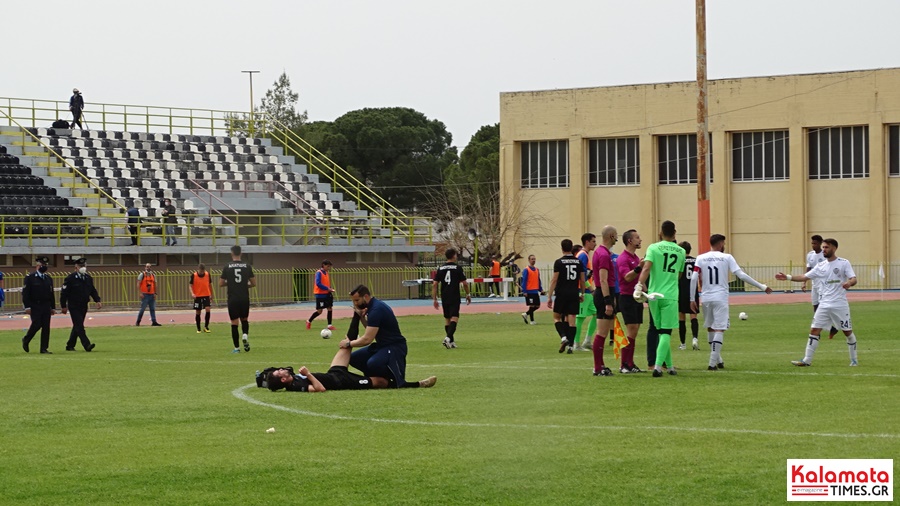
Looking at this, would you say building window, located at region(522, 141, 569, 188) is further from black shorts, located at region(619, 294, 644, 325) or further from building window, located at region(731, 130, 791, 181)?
black shorts, located at region(619, 294, 644, 325)

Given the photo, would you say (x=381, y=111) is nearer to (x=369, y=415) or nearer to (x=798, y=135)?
(x=798, y=135)

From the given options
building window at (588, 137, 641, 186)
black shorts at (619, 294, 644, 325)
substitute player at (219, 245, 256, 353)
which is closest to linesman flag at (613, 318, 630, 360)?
black shorts at (619, 294, 644, 325)

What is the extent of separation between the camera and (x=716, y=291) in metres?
19.1

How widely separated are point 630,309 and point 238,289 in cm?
1034

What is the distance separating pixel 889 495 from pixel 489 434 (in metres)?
4.14

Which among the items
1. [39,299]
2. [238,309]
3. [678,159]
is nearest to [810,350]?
[238,309]

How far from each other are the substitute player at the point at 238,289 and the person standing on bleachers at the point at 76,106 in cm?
3863

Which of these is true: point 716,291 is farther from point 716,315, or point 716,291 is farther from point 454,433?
point 454,433

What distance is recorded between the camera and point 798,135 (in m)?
69.2

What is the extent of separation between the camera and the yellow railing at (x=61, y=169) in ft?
179

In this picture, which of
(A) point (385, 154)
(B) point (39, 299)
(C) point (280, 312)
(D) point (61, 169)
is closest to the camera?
(B) point (39, 299)

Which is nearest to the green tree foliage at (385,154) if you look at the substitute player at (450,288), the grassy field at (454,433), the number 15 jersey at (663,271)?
the substitute player at (450,288)

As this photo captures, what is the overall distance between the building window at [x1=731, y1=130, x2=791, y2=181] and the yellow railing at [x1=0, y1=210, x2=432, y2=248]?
1957 centimetres

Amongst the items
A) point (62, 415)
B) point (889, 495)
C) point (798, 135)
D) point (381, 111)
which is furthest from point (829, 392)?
point (381, 111)
